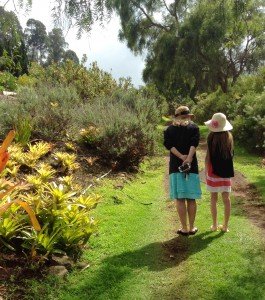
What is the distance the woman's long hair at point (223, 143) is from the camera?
194 inches

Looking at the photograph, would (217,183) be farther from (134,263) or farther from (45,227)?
(45,227)

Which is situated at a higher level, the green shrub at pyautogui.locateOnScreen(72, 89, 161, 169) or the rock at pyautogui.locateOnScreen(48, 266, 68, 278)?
the green shrub at pyautogui.locateOnScreen(72, 89, 161, 169)

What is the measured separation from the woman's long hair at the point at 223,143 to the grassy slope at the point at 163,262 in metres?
1.14

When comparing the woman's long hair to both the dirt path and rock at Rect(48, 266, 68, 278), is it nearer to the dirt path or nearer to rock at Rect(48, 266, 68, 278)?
the dirt path

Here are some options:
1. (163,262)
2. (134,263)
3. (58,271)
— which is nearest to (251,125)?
(163,262)

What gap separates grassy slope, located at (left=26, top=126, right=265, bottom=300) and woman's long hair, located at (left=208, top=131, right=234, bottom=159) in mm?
1141

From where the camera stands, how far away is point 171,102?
1407 inches

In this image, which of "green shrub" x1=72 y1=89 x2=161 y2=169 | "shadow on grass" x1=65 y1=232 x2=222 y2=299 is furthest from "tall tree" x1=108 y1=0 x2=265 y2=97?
"shadow on grass" x1=65 y1=232 x2=222 y2=299

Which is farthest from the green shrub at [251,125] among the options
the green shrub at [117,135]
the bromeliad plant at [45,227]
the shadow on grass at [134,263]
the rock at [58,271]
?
the rock at [58,271]

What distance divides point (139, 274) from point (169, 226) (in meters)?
1.69

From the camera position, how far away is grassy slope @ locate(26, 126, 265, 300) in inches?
142

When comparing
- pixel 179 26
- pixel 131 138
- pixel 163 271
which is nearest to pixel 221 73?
pixel 179 26

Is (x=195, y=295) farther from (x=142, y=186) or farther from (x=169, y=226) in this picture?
(x=142, y=186)

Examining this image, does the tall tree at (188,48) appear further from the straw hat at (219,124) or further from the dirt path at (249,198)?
the straw hat at (219,124)
